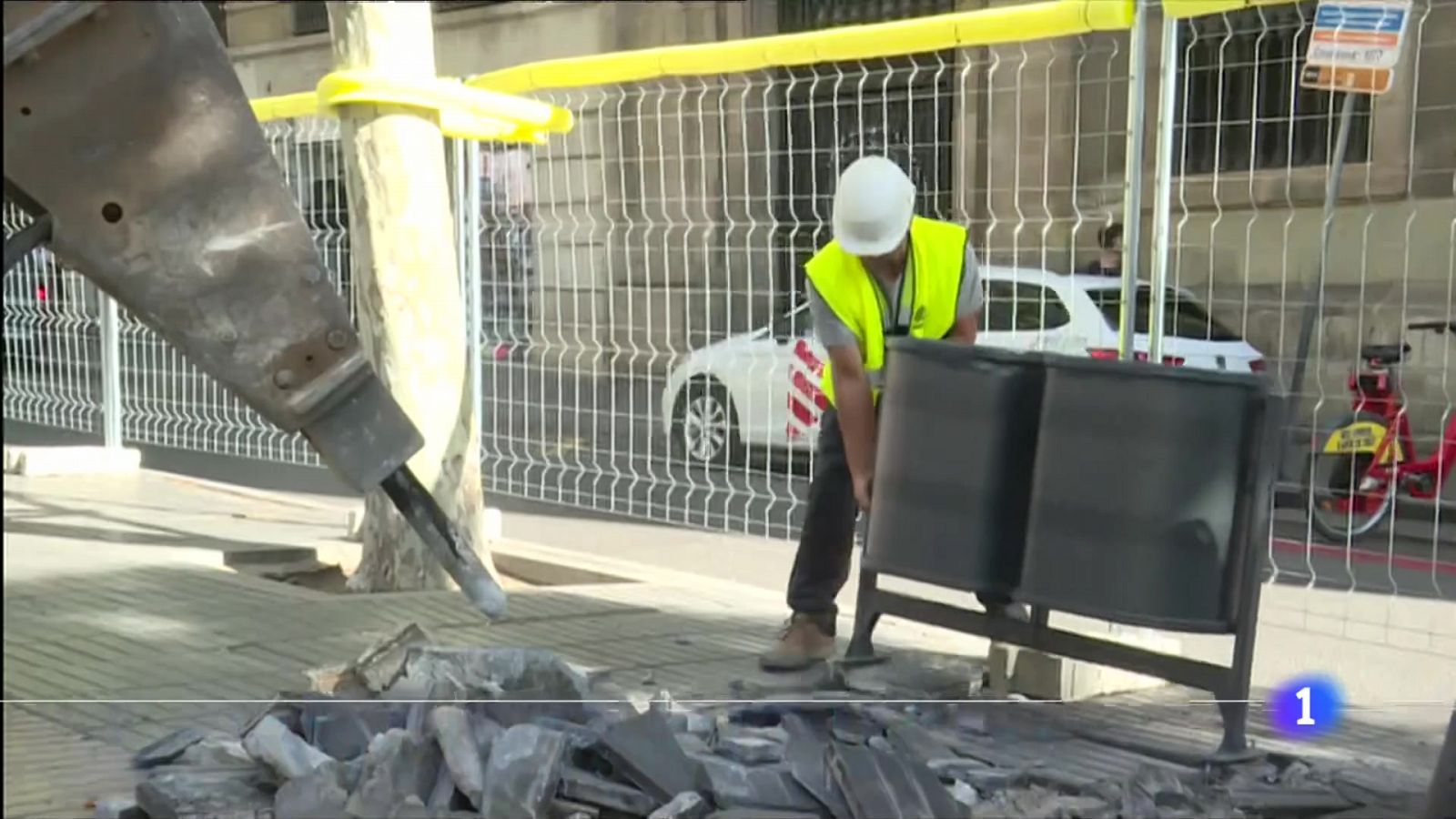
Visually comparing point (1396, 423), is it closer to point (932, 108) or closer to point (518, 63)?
point (932, 108)

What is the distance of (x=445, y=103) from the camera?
459 cm

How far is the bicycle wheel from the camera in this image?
16.5 ft

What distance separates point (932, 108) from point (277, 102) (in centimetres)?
187

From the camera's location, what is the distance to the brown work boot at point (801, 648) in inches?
190

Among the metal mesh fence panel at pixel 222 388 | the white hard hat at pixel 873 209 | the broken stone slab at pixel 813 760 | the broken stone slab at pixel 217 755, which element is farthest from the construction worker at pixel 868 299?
the broken stone slab at pixel 217 755

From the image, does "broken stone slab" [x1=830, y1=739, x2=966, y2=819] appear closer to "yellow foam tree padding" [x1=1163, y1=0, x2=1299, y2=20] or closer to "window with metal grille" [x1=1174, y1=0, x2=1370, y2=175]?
"window with metal grille" [x1=1174, y1=0, x2=1370, y2=175]

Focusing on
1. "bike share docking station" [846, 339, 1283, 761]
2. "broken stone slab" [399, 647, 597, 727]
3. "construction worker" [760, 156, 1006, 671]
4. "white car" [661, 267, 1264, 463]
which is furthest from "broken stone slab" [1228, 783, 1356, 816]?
"broken stone slab" [399, 647, 597, 727]

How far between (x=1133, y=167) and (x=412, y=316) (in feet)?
8.23

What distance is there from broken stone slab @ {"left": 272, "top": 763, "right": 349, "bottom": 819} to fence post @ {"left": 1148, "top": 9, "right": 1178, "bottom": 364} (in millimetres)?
2593

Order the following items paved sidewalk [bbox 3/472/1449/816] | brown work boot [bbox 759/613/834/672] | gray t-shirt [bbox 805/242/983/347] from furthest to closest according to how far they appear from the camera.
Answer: brown work boot [bbox 759/613/834/672] → gray t-shirt [bbox 805/242/983/347] → paved sidewalk [bbox 3/472/1449/816]

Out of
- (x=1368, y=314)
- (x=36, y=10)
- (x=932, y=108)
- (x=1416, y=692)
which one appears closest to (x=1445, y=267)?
(x=1368, y=314)

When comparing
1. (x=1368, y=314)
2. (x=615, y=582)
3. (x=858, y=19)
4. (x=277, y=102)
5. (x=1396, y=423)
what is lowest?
(x=615, y=582)

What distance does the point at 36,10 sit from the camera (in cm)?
253

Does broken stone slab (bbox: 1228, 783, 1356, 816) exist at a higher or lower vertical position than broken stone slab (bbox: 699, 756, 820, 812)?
lower
